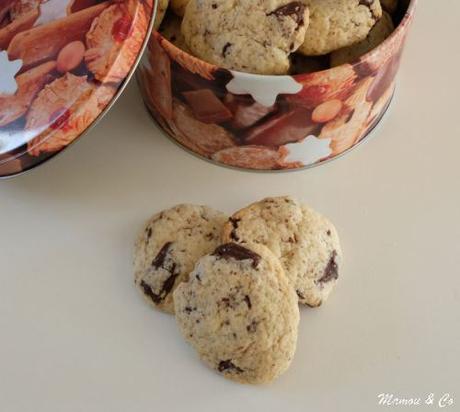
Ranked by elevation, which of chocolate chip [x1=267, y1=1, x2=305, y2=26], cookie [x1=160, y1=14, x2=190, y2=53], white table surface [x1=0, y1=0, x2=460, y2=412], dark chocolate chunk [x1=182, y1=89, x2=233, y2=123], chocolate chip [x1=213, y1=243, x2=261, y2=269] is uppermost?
chocolate chip [x1=267, y1=1, x2=305, y2=26]

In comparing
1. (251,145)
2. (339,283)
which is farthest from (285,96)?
(339,283)

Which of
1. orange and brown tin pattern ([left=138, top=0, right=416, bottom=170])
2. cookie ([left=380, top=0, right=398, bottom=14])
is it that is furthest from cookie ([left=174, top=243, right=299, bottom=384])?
cookie ([left=380, top=0, right=398, bottom=14])

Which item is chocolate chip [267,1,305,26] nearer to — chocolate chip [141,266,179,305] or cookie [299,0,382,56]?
cookie [299,0,382,56]

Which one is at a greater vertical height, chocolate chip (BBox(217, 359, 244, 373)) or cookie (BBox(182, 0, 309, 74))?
cookie (BBox(182, 0, 309, 74))

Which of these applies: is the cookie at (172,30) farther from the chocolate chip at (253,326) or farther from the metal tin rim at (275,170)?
the chocolate chip at (253,326)

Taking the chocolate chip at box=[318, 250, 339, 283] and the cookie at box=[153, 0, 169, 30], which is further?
the cookie at box=[153, 0, 169, 30]

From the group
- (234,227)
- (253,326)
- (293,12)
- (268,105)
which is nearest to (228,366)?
(253,326)

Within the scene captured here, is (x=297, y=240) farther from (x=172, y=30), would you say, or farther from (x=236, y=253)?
(x=172, y=30)

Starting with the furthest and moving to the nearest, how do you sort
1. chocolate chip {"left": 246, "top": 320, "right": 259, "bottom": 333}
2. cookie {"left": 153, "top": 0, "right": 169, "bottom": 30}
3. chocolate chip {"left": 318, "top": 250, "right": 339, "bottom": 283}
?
1. cookie {"left": 153, "top": 0, "right": 169, "bottom": 30}
2. chocolate chip {"left": 318, "top": 250, "right": 339, "bottom": 283}
3. chocolate chip {"left": 246, "top": 320, "right": 259, "bottom": 333}
